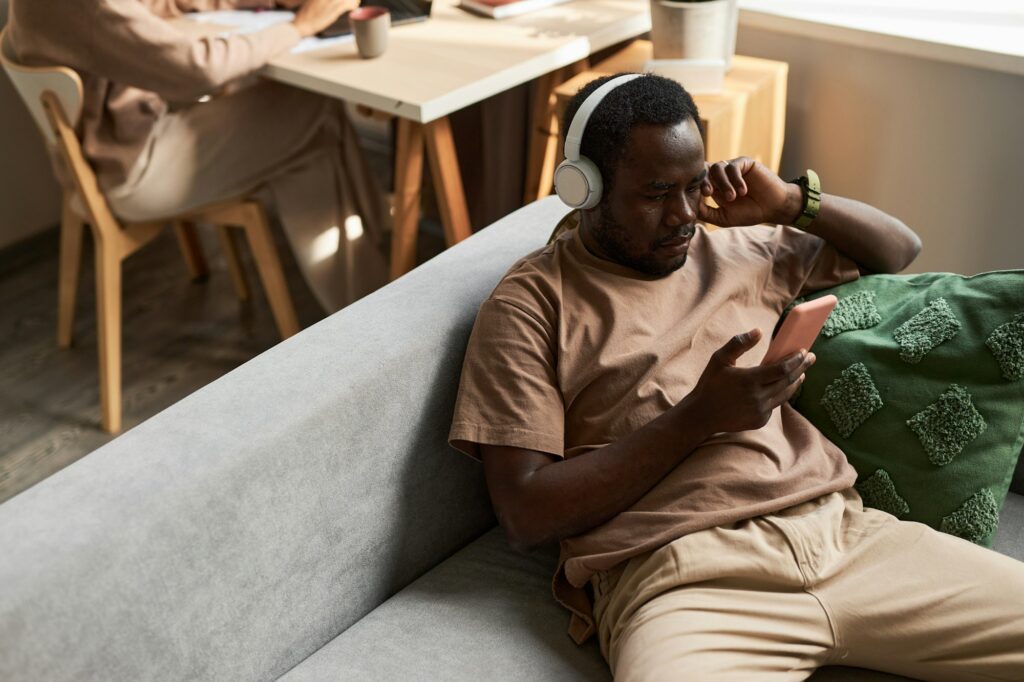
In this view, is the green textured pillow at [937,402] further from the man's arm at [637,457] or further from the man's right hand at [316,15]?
the man's right hand at [316,15]

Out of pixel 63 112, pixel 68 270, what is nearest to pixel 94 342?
pixel 68 270

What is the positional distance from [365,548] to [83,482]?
1.18 ft

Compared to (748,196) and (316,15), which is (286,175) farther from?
(748,196)

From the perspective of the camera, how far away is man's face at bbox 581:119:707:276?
127cm

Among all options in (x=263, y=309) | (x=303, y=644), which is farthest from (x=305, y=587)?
(x=263, y=309)

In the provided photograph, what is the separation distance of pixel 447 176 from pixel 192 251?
39.1 inches

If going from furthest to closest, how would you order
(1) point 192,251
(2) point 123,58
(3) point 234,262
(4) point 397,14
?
(1) point 192,251 < (3) point 234,262 < (4) point 397,14 < (2) point 123,58

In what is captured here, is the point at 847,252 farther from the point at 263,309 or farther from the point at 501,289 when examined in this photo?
the point at 263,309

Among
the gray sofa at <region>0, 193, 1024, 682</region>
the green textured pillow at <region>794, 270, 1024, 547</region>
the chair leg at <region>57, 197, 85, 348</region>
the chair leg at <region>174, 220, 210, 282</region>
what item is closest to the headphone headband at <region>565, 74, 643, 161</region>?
the gray sofa at <region>0, 193, 1024, 682</region>

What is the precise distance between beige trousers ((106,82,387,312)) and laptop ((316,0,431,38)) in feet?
0.62

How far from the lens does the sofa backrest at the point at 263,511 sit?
40.1 inches

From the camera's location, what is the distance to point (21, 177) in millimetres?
2955

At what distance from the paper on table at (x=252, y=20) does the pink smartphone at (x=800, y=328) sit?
136 centimetres

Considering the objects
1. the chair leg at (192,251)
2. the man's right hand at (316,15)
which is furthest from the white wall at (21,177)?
the man's right hand at (316,15)
